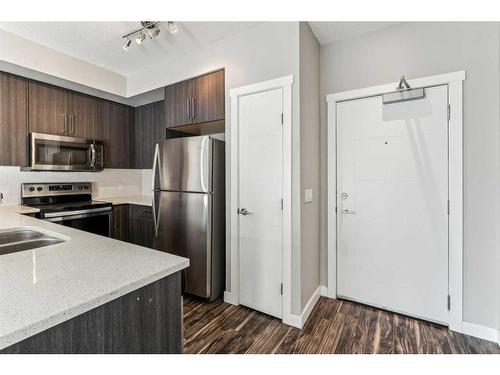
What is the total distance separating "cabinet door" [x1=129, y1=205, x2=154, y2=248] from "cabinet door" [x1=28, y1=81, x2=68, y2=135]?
4.03 feet

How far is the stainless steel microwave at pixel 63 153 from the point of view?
271cm

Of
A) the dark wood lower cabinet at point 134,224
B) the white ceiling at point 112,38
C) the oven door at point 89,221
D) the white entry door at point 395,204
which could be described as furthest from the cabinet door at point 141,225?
the white entry door at point 395,204

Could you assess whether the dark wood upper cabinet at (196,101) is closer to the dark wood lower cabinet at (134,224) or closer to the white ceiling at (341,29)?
the white ceiling at (341,29)

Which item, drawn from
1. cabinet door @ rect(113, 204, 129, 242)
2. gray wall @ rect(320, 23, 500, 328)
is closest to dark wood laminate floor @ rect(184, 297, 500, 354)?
gray wall @ rect(320, 23, 500, 328)

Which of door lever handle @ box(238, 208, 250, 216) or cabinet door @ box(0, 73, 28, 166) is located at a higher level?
cabinet door @ box(0, 73, 28, 166)

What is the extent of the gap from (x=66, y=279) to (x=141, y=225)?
244 cm

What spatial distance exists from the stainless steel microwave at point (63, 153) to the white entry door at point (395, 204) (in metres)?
2.90

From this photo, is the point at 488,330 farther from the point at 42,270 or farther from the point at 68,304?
the point at 42,270

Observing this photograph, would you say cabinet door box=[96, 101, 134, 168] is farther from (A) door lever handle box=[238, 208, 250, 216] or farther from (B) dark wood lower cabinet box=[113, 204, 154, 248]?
(A) door lever handle box=[238, 208, 250, 216]

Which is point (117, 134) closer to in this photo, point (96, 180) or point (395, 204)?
point (96, 180)

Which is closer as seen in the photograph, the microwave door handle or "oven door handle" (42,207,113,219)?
"oven door handle" (42,207,113,219)

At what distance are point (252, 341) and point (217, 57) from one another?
247 centimetres

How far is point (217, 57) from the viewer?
2.45 meters

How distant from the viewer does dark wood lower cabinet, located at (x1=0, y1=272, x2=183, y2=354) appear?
0.64m
